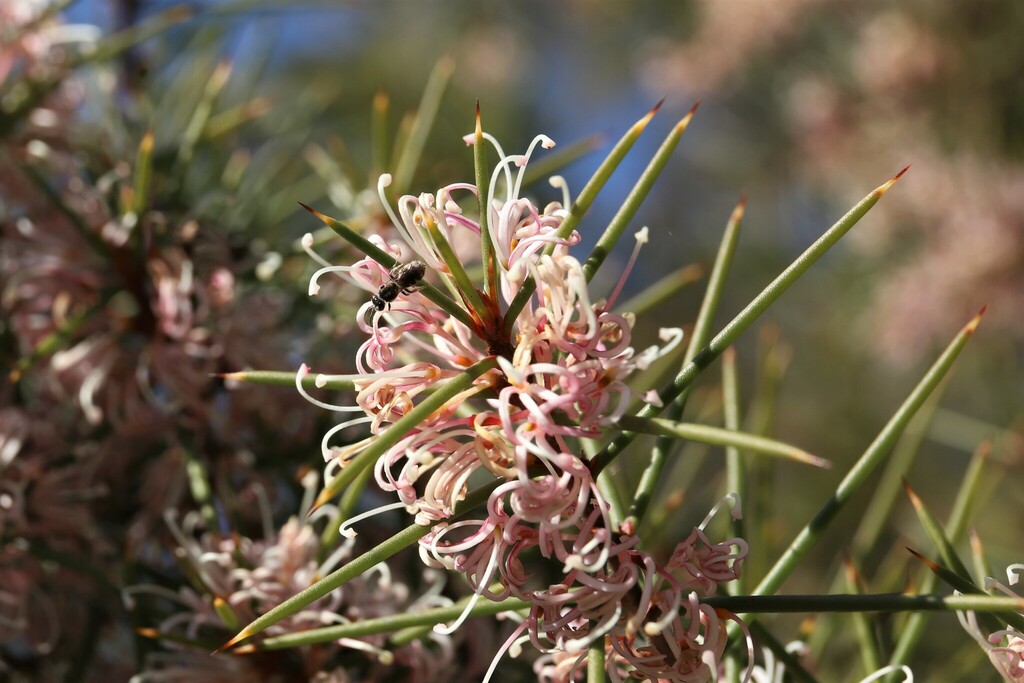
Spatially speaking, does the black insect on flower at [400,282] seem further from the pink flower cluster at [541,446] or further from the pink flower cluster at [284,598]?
the pink flower cluster at [284,598]

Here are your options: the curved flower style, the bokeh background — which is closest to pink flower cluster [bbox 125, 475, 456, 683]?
the bokeh background

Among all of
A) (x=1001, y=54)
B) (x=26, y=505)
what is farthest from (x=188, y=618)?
(x=1001, y=54)

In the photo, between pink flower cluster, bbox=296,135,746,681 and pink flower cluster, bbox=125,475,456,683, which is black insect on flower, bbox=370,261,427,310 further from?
pink flower cluster, bbox=125,475,456,683

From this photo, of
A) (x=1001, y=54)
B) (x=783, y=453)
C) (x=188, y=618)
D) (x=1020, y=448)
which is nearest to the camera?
(x=783, y=453)

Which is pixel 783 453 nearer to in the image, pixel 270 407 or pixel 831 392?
pixel 270 407

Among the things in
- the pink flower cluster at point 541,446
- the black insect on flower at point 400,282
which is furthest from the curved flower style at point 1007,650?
the black insect on flower at point 400,282

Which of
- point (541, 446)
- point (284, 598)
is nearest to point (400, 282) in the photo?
point (541, 446)
